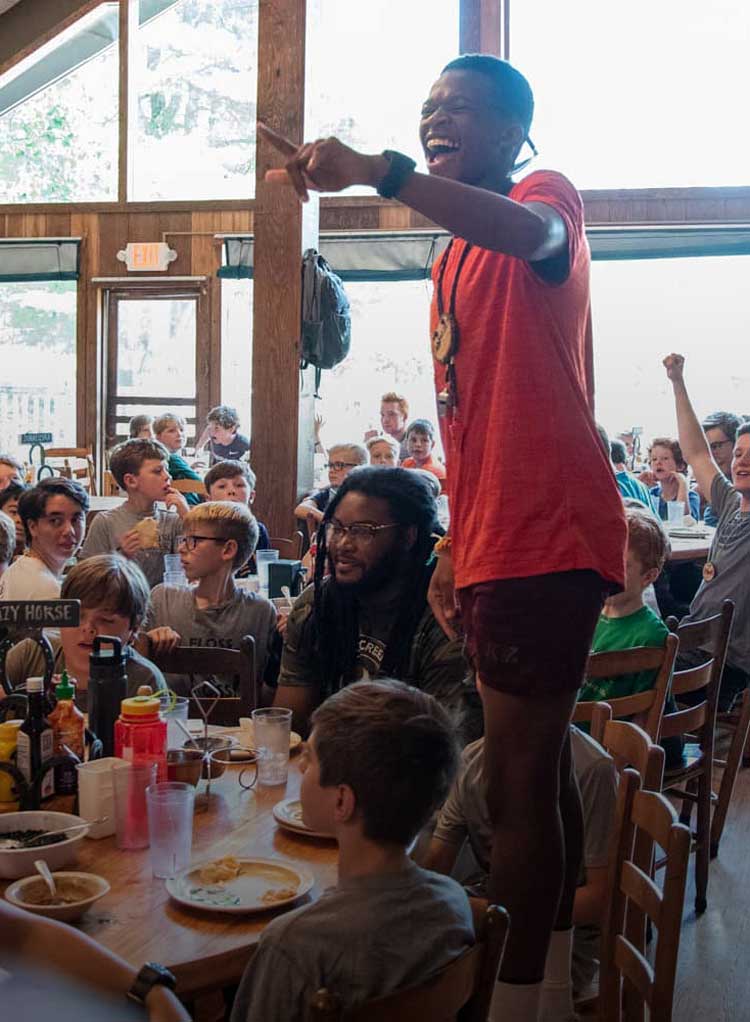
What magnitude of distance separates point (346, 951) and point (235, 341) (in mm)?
A: 8513

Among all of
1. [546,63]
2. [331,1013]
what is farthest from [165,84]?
[331,1013]

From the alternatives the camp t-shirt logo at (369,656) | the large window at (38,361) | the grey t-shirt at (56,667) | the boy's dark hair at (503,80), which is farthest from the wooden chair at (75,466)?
the boy's dark hair at (503,80)

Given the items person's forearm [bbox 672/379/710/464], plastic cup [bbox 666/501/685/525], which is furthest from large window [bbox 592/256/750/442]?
person's forearm [bbox 672/379/710/464]

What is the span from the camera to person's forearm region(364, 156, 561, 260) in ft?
4.57

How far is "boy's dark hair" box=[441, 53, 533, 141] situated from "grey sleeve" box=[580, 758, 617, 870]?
107 centimetres

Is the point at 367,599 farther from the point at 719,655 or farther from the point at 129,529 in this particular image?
the point at 129,529

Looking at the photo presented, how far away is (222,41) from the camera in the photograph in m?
9.32

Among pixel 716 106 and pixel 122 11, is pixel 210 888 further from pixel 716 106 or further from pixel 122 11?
pixel 122 11

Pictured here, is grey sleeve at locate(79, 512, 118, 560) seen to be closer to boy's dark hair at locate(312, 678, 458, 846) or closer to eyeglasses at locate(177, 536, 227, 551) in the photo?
eyeglasses at locate(177, 536, 227, 551)

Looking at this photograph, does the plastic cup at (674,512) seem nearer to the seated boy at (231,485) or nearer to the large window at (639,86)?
the seated boy at (231,485)

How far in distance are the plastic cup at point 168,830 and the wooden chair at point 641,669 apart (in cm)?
121

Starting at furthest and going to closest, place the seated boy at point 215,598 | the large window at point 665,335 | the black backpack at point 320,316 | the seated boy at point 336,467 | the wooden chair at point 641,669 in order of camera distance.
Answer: the large window at point 665,335 < the seated boy at point 336,467 < the black backpack at point 320,316 < the seated boy at point 215,598 < the wooden chair at point 641,669

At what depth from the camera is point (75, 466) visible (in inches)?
376

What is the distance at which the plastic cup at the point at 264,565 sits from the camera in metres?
3.87
